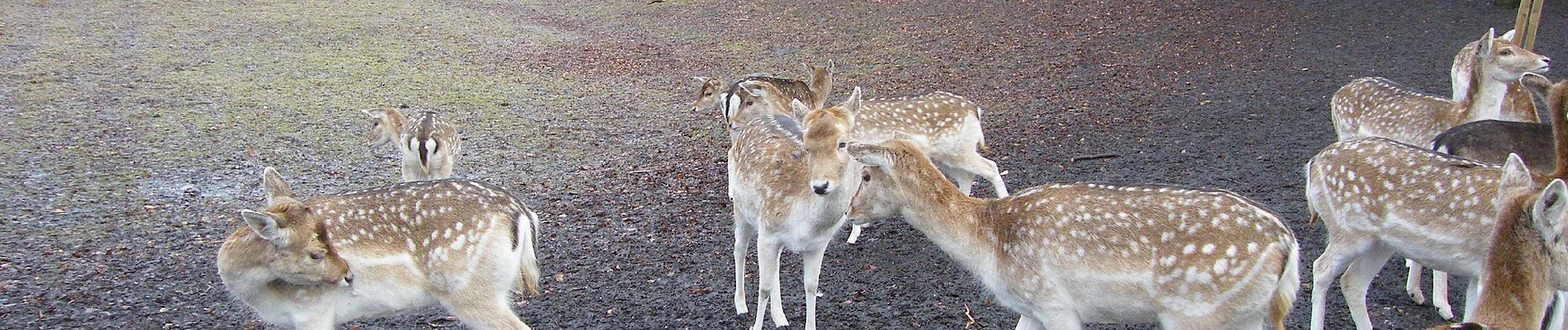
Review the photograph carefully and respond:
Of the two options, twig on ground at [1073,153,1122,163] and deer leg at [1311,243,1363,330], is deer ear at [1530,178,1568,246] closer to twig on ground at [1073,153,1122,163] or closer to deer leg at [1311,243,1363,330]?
deer leg at [1311,243,1363,330]

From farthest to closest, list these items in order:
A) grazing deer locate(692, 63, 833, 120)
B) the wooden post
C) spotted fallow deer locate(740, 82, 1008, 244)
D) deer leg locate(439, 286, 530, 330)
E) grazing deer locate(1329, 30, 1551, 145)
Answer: the wooden post, grazing deer locate(692, 63, 833, 120), spotted fallow deer locate(740, 82, 1008, 244), grazing deer locate(1329, 30, 1551, 145), deer leg locate(439, 286, 530, 330)

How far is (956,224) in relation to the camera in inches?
163

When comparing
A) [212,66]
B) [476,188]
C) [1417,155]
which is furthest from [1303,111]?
[212,66]

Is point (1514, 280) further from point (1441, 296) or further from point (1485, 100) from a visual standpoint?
point (1485, 100)

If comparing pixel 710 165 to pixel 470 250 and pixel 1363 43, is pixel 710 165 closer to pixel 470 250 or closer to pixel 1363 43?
pixel 470 250

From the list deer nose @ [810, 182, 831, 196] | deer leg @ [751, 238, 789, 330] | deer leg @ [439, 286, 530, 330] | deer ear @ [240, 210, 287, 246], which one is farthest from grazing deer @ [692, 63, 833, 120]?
deer ear @ [240, 210, 287, 246]

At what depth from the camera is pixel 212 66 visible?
445 inches

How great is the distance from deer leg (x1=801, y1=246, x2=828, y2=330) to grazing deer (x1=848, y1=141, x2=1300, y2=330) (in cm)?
61

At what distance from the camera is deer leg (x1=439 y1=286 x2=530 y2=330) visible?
4.25 metres

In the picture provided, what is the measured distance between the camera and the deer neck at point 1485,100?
255 inches


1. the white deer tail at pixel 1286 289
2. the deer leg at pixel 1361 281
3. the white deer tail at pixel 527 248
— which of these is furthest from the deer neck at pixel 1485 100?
A: the white deer tail at pixel 527 248

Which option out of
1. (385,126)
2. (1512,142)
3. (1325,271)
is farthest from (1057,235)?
(385,126)

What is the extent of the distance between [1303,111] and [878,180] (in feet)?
18.7

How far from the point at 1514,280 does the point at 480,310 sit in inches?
132
